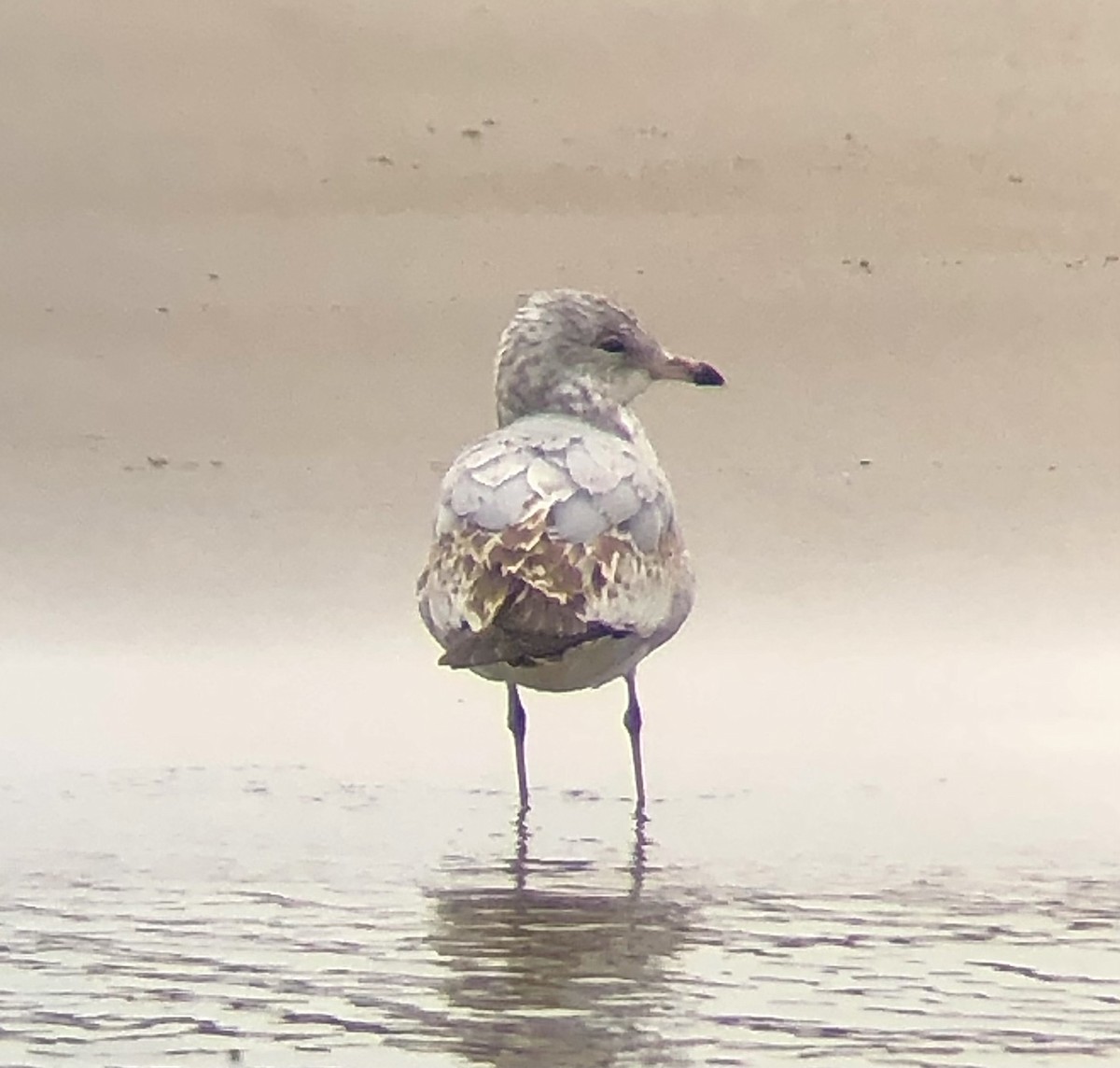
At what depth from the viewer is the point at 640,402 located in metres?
5.99

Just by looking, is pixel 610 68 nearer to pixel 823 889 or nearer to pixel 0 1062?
pixel 823 889

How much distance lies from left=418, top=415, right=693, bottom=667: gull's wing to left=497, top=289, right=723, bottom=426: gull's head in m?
0.28

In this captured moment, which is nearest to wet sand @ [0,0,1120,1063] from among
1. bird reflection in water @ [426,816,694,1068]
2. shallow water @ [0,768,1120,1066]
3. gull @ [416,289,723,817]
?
shallow water @ [0,768,1120,1066]

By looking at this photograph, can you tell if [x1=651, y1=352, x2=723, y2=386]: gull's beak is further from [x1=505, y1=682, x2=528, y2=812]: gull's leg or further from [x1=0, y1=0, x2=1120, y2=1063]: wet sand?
[x1=505, y1=682, x2=528, y2=812]: gull's leg

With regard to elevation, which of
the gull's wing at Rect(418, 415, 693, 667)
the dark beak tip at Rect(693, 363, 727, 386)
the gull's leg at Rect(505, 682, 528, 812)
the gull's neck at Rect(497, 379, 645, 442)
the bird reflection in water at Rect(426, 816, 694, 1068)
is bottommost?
the bird reflection in water at Rect(426, 816, 694, 1068)

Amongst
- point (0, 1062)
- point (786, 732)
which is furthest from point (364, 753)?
point (0, 1062)

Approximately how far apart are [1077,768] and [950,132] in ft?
9.22

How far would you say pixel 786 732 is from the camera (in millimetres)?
4316

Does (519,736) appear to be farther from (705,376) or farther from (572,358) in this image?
(705,376)

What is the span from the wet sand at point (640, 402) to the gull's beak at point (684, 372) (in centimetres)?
58

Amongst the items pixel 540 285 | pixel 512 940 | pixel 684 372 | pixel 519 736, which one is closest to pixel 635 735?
pixel 519 736

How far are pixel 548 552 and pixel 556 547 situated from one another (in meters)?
0.02

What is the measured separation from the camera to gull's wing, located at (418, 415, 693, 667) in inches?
135

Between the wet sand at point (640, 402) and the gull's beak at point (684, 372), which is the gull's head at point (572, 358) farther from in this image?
the wet sand at point (640, 402)
